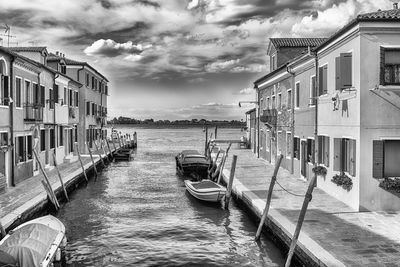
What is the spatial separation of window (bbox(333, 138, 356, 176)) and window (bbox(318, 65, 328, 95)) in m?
2.61

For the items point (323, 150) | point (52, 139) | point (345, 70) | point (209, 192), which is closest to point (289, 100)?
point (323, 150)

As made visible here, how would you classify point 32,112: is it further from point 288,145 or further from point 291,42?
point 291,42

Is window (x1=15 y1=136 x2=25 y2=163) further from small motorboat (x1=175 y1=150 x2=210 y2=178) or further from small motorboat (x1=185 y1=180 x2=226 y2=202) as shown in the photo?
small motorboat (x1=175 y1=150 x2=210 y2=178)

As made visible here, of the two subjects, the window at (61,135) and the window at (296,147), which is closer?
the window at (296,147)

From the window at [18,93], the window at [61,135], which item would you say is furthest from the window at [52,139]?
the window at [18,93]

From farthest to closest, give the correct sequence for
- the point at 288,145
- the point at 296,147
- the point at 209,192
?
the point at 288,145 → the point at 296,147 → the point at 209,192

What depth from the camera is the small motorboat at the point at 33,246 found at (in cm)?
950

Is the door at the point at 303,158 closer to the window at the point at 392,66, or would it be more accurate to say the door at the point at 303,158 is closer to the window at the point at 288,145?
the window at the point at 288,145

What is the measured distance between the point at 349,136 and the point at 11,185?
1521cm

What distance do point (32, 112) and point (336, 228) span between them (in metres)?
17.2

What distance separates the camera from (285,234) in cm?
1220

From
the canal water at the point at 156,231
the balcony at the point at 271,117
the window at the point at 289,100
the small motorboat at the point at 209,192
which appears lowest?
the canal water at the point at 156,231

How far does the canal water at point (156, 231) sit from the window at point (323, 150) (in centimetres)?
418

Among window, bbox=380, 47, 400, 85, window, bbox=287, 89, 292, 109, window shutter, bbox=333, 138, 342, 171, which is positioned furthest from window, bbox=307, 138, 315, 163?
window, bbox=380, 47, 400, 85
